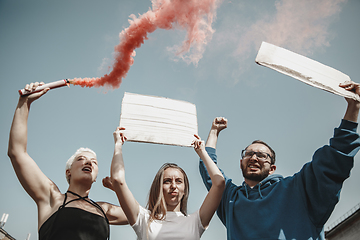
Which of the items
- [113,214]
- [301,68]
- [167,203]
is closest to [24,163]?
[113,214]

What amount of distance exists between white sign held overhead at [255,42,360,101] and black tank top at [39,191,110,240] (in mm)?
2957

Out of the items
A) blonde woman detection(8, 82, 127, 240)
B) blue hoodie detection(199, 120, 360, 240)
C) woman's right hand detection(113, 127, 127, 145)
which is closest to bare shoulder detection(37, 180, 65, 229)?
blonde woman detection(8, 82, 127, 240)

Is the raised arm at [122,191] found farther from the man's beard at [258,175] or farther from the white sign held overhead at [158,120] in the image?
the man's beard at [258,175]

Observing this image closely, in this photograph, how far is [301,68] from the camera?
3227 mm

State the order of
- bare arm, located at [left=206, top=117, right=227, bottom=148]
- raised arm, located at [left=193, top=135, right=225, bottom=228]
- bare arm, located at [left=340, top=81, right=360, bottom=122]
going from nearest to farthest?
bare arm, located at [left=340, top=81, right=360, bottom=122]
raised arm, located at [left=193, top=135, right=225, bottom=228]
bare arm, located at [left=206, top=117, right=227, bottom=148]

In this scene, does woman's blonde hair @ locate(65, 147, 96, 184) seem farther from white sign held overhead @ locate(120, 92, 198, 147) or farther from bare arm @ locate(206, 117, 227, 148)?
bare arm @ locate(206, 117, 227, 148)

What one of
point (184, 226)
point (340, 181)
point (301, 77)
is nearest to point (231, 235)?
point (184, 226)

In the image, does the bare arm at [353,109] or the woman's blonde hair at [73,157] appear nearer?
the bare arm at [353,109]

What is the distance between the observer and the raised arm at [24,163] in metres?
3.03

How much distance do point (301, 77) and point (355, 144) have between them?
1.02 metres

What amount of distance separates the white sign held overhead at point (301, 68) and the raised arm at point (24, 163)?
10.5 feet

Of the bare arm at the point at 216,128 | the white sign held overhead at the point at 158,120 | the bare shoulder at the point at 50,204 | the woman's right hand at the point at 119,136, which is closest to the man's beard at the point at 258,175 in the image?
the bare arm at the point at 216,128

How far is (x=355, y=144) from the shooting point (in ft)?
9.19

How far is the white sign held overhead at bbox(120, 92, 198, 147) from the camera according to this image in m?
3.66
